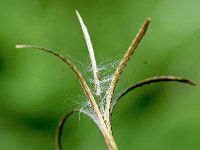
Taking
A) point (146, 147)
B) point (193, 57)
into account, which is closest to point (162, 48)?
point (193, 57)

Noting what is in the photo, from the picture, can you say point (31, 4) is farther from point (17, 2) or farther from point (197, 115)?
point (197, 115)

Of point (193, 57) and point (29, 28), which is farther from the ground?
point (29, 28)

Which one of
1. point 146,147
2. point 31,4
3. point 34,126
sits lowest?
point 146,147

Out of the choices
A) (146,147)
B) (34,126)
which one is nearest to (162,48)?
(146,147)

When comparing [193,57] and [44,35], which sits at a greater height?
[44,35]

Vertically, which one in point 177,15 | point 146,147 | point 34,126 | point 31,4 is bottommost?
point 146,147

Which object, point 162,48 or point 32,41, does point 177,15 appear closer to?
point 162,48
